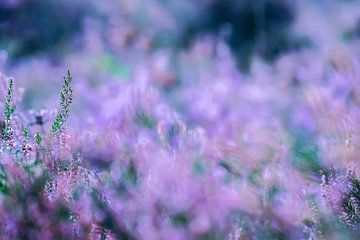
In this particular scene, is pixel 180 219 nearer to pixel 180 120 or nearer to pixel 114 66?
pixel 180 120

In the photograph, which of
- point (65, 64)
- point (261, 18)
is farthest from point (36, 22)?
point (261, 18)

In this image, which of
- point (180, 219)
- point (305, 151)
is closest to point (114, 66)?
point (305, 151)

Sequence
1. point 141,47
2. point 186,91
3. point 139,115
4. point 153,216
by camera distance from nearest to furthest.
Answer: point 153,216 < point 139,115 < point 186,91 < point 141,47

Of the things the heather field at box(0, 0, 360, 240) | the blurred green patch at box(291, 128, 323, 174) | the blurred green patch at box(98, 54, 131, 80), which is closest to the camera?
the heather field at box(0, 0, 360, 240)

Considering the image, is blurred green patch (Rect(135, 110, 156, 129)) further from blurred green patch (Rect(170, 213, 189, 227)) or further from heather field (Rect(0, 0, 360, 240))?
blurred green patch (Rect(170, 213, 189, 227))

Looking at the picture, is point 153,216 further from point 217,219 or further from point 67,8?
point 67,8

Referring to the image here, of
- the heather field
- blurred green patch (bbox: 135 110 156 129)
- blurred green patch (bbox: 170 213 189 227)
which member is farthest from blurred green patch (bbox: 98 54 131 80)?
blurred green patch (bbox: 170 213 189 227)

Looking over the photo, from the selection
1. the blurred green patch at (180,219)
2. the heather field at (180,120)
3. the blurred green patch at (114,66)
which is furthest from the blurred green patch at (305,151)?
the blurred green patch at (114,66)

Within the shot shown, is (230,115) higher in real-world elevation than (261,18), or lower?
higher
